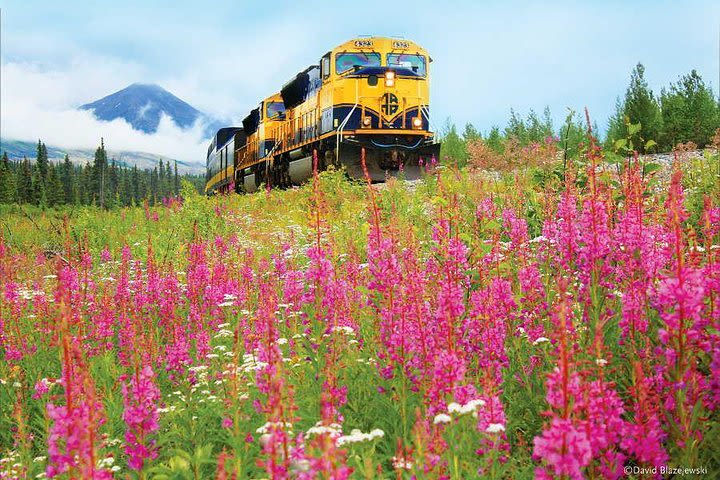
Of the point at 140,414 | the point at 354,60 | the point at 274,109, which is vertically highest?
the point at 354,60

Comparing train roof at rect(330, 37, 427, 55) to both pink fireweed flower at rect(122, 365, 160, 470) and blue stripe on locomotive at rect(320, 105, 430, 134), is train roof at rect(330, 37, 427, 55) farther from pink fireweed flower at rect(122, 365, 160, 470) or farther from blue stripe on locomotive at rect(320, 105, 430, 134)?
pink fireweed flower at rect(122, 365, 160, 470)

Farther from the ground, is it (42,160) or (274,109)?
(42,160)

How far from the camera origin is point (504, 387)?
410 cm

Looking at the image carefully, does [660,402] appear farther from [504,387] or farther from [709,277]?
[504,387]

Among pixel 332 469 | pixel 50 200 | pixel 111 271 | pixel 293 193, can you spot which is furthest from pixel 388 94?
pixel 50 200

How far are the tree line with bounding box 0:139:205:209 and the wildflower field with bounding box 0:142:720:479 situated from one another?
18003mm

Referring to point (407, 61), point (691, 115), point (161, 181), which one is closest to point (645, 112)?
point (691, 115)

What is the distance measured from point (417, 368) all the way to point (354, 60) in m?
19.2

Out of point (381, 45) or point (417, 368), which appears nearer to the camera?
point (417, 368)

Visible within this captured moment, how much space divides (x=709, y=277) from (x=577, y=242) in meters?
0.82

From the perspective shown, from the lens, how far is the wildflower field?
2467 mm

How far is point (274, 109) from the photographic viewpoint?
2898 centimetres

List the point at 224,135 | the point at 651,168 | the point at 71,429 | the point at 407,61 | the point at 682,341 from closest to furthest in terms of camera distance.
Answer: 1. the point at 71,429
2. the point at 682,341
3. the point at 651,168
4. the point at 407,61
5. the point at 224,135

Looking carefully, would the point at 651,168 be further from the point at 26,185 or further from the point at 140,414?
the point at 26,185
